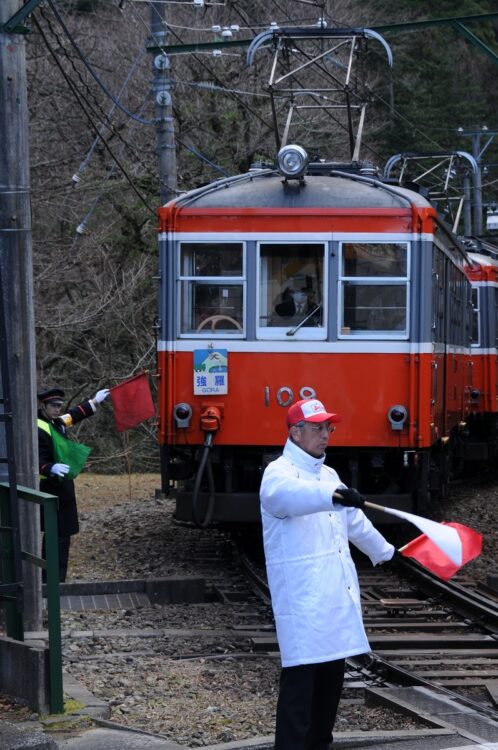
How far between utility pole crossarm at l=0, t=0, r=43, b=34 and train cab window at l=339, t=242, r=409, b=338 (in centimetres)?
397

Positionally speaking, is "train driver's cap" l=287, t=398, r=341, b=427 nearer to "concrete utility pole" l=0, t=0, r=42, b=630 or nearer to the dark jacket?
"concrete utility pole" l=0, t=0, r=42, b=630

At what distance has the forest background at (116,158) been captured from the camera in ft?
73.0

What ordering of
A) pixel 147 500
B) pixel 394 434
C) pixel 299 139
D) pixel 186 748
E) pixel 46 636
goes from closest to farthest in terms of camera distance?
pixel 186 748 < pixel 46 636 < pixel 394 434 < pixel 147 500 < pixel 299 139

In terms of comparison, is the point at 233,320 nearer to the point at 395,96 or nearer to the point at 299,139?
the point at 299,139

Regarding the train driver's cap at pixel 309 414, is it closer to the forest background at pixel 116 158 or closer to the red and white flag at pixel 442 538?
the red and white flag at pixel 442 538

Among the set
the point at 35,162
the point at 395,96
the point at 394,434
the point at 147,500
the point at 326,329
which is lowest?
the point at 147,500

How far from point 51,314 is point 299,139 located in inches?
292

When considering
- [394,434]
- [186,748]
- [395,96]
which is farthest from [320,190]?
[395,96]

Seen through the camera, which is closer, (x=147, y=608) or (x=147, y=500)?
(x=147, y=608)

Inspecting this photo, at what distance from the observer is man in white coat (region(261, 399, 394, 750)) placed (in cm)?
527

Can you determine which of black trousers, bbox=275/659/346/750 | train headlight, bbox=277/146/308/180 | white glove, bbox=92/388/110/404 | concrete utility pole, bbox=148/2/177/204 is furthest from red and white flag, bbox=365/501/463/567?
concrete utility pole, bbox=148/2/177/204

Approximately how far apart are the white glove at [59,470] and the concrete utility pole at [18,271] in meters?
1.78

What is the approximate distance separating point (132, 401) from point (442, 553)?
7.50 m

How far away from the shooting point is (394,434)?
11.4 metres
